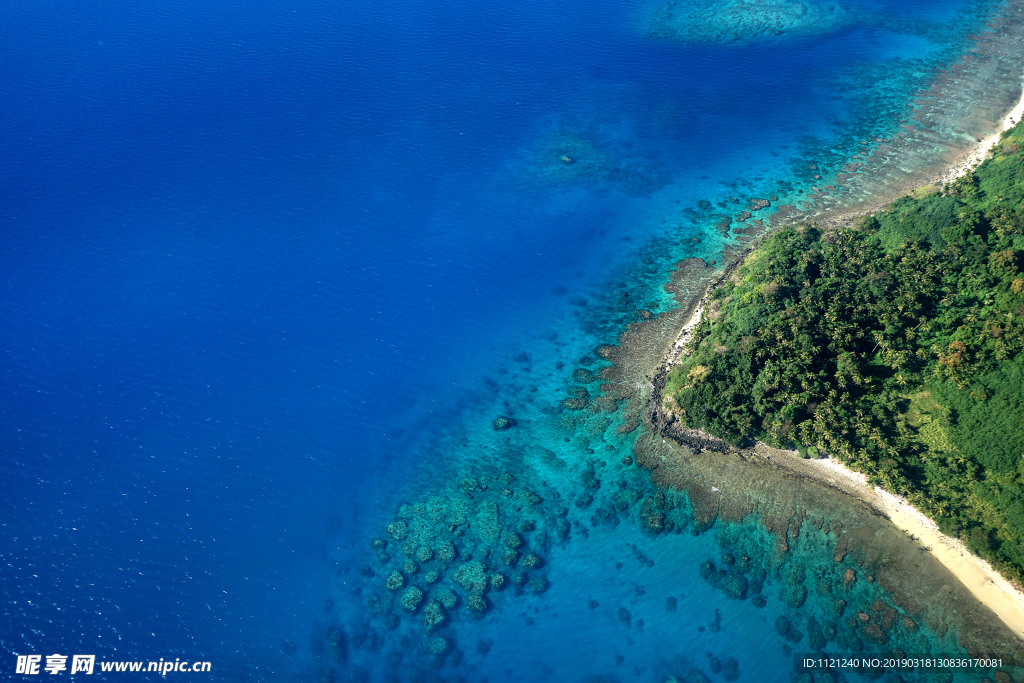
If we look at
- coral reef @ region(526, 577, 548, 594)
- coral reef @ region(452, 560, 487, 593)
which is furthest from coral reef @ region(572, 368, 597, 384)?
coral reef @ region(452, 560, 487, 593)

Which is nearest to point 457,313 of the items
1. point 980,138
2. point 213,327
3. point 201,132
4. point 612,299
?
point 612,299

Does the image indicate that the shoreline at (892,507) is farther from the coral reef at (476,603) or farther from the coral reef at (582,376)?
the coral reef at (476,603)

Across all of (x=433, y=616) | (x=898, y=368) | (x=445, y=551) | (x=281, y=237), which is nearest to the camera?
(x=433, y=616)

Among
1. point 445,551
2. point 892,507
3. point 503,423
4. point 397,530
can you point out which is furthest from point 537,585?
point 892,507

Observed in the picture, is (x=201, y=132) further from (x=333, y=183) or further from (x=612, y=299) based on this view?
(x=612, y=299)

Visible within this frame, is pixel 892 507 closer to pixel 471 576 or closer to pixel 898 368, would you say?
pixel 898 368

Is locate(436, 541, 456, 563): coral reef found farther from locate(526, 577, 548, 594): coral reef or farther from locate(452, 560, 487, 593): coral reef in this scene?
locate(526, 577, 548, 594): coral reef
